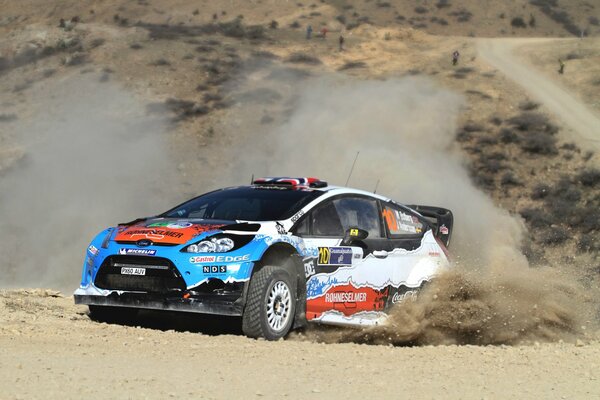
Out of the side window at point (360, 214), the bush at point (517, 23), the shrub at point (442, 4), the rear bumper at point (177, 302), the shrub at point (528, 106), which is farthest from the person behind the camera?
the shrub at point (442, 4)

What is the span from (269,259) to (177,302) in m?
0.89

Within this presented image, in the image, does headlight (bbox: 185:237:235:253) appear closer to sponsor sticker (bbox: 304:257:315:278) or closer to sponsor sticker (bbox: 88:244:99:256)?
sponsor sticker (bbox: 304:257:315:278)

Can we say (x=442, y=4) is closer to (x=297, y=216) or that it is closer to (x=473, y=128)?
(x=473, y=128)

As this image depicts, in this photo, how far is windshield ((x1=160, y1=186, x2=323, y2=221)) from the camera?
348 inches

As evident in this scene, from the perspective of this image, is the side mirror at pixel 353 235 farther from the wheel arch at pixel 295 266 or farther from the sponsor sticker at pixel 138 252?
the sponsor sticker at pixel 138 252

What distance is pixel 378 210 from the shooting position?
973 cm

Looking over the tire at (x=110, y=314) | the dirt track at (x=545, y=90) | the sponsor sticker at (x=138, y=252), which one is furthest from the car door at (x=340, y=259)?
the dirt track at (x=545, y=90)

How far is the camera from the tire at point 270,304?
25.9 feet

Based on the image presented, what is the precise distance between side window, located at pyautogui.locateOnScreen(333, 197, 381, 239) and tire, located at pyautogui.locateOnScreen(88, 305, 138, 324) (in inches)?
87.1

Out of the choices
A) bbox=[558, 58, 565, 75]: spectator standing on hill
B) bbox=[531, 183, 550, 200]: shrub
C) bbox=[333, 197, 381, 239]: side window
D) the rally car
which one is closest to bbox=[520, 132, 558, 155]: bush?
bbox=[531, 183, 550, 200]: shrub

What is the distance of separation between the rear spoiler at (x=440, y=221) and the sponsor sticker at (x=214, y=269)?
3482 mm

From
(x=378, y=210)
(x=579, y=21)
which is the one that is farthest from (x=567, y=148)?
(x=579, y=21)

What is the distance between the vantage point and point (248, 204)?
9195mm

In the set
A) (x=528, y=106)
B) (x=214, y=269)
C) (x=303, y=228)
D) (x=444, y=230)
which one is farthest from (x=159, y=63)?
(x=214, y=269)
